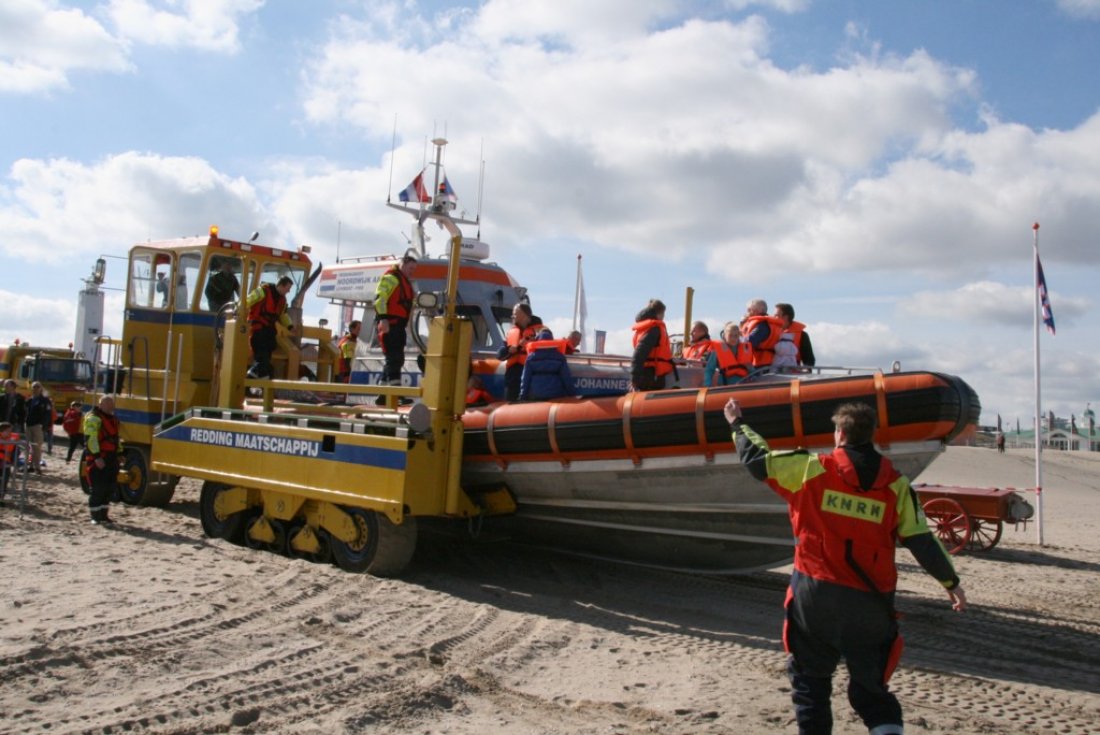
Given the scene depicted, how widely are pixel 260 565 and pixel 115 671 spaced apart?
107 inches

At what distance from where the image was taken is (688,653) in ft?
17.7

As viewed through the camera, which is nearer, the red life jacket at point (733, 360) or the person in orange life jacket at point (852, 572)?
the person in orange life jacket at point (852, 572)

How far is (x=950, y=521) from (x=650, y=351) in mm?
5638

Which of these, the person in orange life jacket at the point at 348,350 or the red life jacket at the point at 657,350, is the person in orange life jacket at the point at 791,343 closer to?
the red life jacket at the point at 657,350

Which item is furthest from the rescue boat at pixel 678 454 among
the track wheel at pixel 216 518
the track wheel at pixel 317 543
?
the track wheel at pixel 216 518

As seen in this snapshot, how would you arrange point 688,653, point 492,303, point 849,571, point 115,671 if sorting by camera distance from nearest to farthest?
point 849,571, point 115,671, point 688,653, point 492,303

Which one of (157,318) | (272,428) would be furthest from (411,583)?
(157,318)

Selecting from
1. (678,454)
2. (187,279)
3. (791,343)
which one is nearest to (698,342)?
(791,343)

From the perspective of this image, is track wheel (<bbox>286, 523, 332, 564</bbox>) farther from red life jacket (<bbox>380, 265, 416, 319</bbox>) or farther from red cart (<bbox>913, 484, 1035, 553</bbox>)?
red cart (<bbox>913, 484, 1035, 553</bbox>)

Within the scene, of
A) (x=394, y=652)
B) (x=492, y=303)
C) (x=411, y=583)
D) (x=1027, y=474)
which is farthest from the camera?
(x=1027, y=474)

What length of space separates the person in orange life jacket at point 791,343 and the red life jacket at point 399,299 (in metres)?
3.11

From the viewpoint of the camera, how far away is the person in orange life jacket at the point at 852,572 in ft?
11.2

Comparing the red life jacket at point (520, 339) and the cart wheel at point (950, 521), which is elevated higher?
the red life jacket at point (520, 339)

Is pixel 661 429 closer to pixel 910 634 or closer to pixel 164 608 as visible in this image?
pixel 910 634
